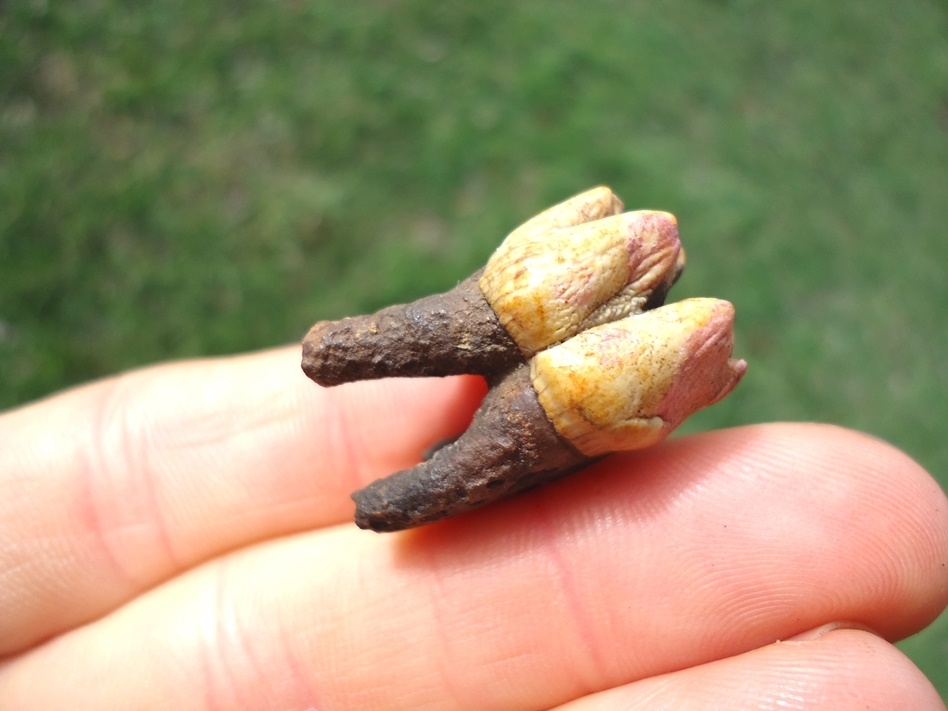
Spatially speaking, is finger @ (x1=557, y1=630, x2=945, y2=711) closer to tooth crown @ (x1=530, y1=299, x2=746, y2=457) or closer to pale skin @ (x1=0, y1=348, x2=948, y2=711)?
pale skin @ (x1=0, y1=348, x2=948, y2=711)

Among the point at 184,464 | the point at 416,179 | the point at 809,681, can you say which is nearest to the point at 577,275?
the point at 809,681

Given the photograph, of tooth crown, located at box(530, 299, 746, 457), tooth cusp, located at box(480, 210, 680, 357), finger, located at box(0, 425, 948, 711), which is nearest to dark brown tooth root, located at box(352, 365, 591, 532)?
tooth crown, located at box(530, 299, 746, 457)

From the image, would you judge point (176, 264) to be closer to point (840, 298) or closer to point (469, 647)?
point (469, 647)

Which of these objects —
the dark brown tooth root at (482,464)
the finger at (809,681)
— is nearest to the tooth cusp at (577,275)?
the dark brown tooth root at (482,464)

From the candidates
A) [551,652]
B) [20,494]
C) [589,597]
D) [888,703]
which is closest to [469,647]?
[551,652]

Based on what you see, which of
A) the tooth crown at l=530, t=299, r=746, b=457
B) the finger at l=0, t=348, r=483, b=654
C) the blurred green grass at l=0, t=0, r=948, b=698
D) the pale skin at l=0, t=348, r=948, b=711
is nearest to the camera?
the tooth crown at l=530, t=299, r=746, b=457

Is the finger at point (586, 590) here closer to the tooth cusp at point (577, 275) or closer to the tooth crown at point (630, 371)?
the tooth crown at point (630, 371)
